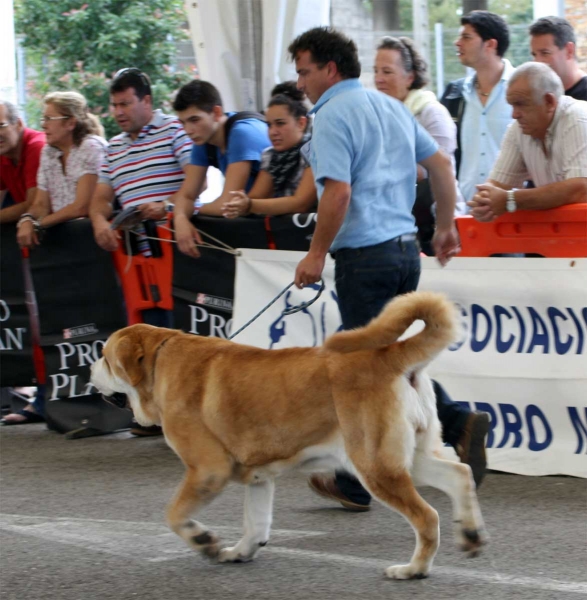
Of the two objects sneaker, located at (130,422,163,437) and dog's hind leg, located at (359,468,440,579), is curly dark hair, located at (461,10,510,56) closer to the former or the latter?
sneaker, located at (130,422,163,437)

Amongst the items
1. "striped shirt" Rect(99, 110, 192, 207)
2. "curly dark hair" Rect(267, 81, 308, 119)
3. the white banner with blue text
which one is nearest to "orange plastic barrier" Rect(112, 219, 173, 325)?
"striped shirt" Rect(99, 110, 192, 207)

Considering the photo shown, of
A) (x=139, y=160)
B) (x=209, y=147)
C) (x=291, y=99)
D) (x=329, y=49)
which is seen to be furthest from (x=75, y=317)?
(x=329, y=49)

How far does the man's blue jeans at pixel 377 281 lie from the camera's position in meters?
4.99

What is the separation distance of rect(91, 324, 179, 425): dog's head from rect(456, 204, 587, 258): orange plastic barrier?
2214 millimetres

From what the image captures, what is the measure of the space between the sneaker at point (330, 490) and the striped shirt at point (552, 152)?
6.83 feet

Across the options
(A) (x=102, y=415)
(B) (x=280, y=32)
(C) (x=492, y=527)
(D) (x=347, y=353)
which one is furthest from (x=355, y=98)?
(A) (x=102, y=415)

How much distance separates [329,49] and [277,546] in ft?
7.17

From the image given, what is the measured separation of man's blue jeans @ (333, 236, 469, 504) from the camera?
197 inches

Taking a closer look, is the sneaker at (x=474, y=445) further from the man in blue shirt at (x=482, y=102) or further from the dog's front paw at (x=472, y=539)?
the man in blue shirt at (x=482, y=102)

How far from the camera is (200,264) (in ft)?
23.9

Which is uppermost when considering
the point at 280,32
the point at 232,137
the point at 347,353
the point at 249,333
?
the point at 280,32

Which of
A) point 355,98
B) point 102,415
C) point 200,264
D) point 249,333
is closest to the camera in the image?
point 355,98

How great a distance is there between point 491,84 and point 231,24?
207 cm

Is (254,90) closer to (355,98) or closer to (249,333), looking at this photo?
(249,333)
